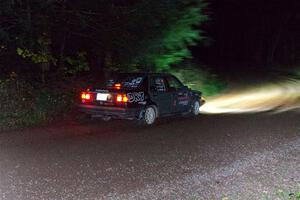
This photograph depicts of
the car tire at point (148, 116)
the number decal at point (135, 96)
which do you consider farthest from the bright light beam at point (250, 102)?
the number decal at point (135, 96)

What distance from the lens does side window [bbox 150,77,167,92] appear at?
1380 centimetres

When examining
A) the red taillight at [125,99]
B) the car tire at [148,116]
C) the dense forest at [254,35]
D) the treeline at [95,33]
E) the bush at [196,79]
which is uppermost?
the dense forest at [254,35]

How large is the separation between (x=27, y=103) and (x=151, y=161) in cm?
677

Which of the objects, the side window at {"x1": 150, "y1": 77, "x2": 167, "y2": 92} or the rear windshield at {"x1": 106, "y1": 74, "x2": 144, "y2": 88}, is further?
the side window at {"x1": 150, "y1": 77, "x2": 167, "y2": 92}

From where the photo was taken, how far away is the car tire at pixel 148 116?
43.9ft

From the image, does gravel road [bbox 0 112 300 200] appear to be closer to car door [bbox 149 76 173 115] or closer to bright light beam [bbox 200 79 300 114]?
car door [bbox 149 76 173 115]

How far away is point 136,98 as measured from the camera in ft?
42.8

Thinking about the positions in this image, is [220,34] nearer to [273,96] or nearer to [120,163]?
[273,96]

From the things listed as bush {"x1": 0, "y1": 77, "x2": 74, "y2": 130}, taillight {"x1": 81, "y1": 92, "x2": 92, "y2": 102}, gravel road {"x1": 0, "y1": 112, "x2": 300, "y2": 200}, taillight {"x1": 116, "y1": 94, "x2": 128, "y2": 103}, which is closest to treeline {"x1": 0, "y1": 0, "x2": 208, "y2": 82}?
bush {"x1": 0, "y1": 77, "x2": 74, "y2": 130}

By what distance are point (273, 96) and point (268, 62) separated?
36.5 metres

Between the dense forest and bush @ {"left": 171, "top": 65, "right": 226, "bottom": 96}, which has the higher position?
the dense forest

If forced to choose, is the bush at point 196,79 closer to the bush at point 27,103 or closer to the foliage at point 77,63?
the foliage at point 77,63

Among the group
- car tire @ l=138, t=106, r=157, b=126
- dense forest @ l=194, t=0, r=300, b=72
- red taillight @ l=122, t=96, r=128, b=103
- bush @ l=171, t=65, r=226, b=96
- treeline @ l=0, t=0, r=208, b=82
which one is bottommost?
car tire @ l=138, t=106, r=157, b=126

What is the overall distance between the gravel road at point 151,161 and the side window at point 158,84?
1.14 meters
